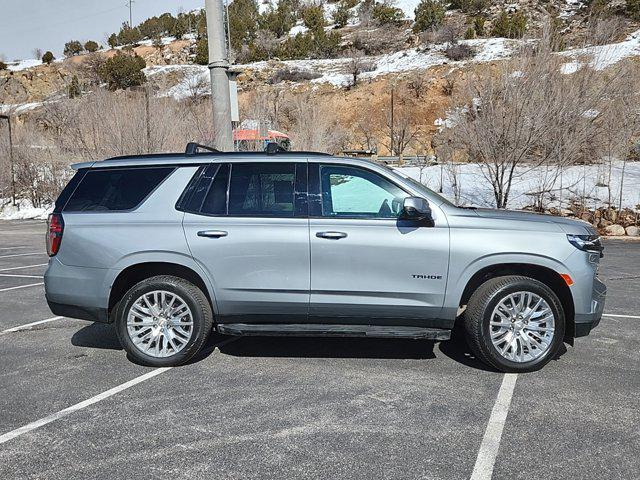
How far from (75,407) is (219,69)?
6742 mm

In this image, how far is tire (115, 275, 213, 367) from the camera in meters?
4.69

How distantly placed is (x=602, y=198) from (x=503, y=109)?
550cm

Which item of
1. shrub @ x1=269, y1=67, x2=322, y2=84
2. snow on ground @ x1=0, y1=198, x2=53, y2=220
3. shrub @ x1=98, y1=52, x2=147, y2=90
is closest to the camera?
snow on ground @ x1=0, y1=198, x2=53, y2=220

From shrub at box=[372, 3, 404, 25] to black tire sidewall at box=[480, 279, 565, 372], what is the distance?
7875 cm

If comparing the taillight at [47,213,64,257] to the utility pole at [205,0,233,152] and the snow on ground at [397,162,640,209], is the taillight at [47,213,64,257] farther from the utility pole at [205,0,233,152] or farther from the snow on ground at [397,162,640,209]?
the snow on ground at [397,162,640,209]

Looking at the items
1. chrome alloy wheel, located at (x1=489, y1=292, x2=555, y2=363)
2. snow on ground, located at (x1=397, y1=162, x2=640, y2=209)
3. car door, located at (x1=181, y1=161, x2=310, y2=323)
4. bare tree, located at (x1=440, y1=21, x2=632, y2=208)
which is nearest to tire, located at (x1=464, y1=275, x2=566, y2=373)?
chrome alloy wheel, located at (x1=489, y1=292, x2=555, y2=363)

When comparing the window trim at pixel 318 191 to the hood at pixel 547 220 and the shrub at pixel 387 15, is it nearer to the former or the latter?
the hood at pixel 547 220

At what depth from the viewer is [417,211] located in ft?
14.3

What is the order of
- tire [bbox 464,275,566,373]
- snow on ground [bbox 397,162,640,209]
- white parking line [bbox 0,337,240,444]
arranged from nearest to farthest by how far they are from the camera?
white parking line [bbox 0,337,240,444], tire [bbox 464,275,566,373], snow on ground [bbox 397,162,640,209]

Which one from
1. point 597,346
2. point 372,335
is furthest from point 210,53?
point 597,346

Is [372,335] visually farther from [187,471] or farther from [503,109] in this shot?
[503,109]

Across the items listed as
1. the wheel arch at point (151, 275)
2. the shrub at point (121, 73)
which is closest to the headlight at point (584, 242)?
the wheel arch at point (151, 275)

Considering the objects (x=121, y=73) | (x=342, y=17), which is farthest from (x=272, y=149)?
(x=342, y=17)

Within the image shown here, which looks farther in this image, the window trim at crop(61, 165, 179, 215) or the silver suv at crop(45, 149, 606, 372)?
the window trim at crop(61, 165, 179, 215)
